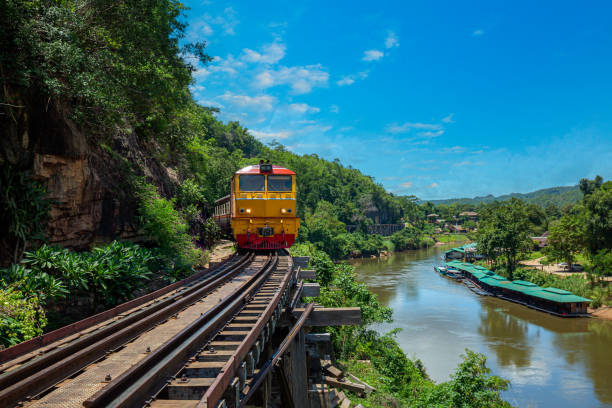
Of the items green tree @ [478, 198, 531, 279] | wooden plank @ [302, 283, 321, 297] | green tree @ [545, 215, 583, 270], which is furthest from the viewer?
green tree @ [545, 215, 583, 270]

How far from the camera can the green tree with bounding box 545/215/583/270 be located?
3966cm

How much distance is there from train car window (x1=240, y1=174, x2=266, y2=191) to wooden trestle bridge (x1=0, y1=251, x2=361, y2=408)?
23.8 ft

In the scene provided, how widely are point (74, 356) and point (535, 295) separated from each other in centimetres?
3412

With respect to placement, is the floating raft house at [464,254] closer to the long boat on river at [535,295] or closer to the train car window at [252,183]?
the long boat on river at [535,295]

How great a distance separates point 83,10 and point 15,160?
5885 mm

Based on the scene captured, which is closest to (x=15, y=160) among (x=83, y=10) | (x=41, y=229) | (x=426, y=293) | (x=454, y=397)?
(x=41, y=229)

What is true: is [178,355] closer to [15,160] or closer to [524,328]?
[15,160]

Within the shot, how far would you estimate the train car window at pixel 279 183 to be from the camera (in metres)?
15.1

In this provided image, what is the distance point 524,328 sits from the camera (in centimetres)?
2550

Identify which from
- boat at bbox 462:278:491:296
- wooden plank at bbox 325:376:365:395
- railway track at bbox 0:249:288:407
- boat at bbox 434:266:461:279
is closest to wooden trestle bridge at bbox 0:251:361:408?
railway track at bbox 0:249:288:407

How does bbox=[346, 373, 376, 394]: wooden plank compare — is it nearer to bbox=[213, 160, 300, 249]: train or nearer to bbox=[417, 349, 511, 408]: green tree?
bbox=[417, 349, 511, 408]: green tree

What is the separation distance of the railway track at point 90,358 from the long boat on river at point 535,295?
31126mm

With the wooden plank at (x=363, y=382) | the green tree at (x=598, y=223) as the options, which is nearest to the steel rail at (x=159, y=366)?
the wooden plank at (x=363, y=382)

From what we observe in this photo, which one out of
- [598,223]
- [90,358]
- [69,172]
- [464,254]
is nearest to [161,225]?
[69,172]
